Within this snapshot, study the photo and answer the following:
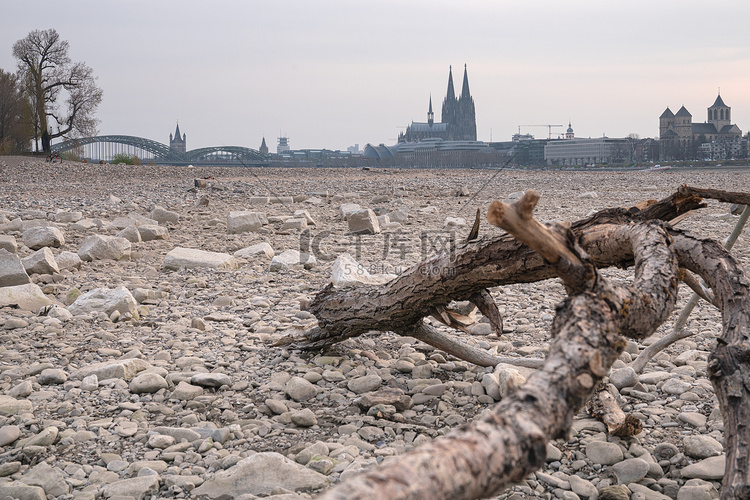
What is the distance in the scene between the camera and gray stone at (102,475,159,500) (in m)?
2.23

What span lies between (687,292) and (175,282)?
4.81m

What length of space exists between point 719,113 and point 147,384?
352 ft

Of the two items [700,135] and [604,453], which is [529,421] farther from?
[700,135]

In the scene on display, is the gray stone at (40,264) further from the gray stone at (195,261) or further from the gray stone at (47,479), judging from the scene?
the gray stone at (47,479)

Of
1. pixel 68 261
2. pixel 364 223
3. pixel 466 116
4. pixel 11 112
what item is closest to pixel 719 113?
pixel 466 116

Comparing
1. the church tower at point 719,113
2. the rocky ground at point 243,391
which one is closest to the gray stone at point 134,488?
the rocky ground at point 243,391

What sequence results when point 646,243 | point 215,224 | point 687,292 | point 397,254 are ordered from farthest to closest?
point 215,224 → point 397,254 → point 687,292 → point 646,243

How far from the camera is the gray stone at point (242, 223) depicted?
877 cm

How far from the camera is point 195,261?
6293 millimetres

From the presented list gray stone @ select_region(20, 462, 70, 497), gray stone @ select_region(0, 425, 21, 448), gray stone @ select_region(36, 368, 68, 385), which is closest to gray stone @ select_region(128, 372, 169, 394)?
gray stone @ select_region(36, 368, 68, 385)

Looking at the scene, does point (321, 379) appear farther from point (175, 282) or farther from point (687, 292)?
point (687, 292)

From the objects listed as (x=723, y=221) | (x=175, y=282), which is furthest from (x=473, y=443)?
(x=723, y=221)

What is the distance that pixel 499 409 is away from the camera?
1303 mm

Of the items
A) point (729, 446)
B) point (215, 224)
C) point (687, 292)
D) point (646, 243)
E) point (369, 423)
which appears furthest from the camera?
point (215, 224)
